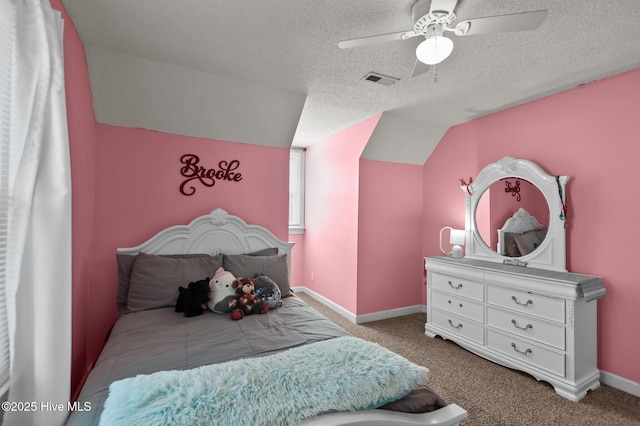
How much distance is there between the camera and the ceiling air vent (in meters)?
2.42

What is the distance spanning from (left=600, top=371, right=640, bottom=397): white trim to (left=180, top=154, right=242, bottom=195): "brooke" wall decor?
3.56m

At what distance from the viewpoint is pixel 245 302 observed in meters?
2.09

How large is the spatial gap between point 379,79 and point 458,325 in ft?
8.10

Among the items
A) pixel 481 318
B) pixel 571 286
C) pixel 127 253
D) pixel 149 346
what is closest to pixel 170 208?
pixel 127 253

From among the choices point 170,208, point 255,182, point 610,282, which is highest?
point 255,182

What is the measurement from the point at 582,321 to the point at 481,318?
73 centimetres

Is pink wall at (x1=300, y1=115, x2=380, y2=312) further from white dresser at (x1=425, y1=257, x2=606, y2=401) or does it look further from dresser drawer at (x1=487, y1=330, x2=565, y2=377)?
dresser drawer at (x1=487, y1=330, x2=565, y2=377)

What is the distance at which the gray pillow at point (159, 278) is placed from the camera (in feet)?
7.14

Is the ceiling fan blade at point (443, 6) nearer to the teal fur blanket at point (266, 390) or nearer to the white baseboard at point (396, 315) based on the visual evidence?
the teal fur blanket at point (266, 390)

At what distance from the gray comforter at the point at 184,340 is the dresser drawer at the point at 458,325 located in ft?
5.60

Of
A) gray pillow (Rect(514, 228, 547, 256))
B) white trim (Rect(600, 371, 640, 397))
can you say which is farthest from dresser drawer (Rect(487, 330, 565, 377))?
gray pillow (Rect(514, 228, 547, 256))

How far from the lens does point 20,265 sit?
1087mm

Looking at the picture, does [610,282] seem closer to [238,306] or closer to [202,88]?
[238,306]

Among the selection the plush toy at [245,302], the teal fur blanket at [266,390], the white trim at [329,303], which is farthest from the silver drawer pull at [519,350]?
the plush toy at [245,302]
